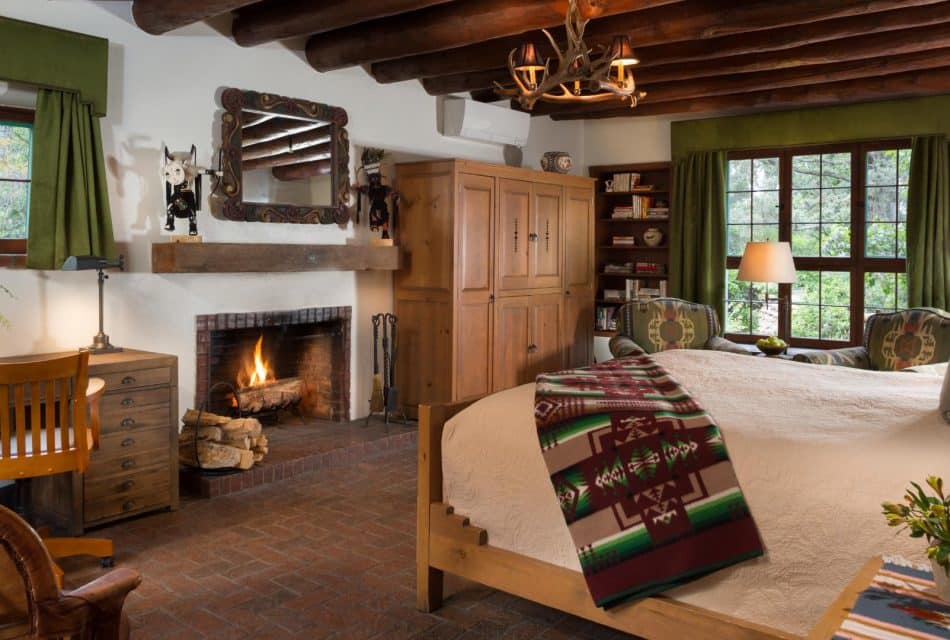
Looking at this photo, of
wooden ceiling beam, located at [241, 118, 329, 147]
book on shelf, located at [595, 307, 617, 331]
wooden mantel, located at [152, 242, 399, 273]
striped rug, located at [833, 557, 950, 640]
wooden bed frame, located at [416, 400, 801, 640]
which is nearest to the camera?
striped rug, located at [833, 557, 950, 640]

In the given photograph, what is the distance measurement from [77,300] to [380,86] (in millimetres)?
2692

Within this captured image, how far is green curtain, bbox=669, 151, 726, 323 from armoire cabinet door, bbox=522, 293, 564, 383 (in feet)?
3.75

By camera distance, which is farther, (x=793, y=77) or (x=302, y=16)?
(x=793, y=77)

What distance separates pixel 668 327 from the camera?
645 cm

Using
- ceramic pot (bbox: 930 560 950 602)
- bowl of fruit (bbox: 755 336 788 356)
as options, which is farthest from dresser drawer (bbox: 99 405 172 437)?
bowl of fruit (bbox: 755 336 788 356)

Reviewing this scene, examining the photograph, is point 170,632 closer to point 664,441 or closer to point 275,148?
point 664,441

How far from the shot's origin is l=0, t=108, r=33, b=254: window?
418 centimetres

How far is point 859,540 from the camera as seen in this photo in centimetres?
216

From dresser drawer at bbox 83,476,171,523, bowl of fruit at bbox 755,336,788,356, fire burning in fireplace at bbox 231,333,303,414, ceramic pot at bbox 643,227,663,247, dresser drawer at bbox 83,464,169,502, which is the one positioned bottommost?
dresser drawer at bbox 83,476,171,523

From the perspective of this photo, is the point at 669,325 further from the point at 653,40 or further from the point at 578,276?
the point at 653,40

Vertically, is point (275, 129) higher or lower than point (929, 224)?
higher

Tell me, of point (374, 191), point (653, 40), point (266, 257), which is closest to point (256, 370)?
point (266, 257)

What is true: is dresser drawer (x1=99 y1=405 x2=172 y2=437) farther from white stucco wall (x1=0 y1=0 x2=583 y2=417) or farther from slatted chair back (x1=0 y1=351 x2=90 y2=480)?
white stucco wall (x1=0 y1=0 x2=583 y2=417)

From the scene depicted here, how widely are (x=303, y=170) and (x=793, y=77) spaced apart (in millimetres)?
3570
